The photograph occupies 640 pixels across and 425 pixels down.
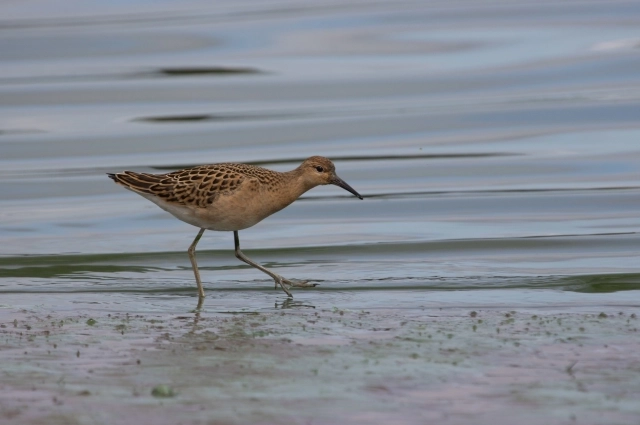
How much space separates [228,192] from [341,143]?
7.72 metres

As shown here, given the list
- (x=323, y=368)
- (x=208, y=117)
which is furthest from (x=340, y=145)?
(x=323, y=368)

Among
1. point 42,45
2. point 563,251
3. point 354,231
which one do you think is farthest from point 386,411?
point 42,45

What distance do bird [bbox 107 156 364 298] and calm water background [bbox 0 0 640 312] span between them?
2.04 feet

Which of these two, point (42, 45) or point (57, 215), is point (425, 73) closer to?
point (42, 45)

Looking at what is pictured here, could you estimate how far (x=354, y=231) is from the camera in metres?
13.8

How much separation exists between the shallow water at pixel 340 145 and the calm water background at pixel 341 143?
0.05 m

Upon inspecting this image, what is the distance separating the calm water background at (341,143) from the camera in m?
11.2

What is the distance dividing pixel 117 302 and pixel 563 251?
15.9ft

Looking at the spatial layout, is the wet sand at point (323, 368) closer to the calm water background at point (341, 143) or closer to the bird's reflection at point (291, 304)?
the bird's reflection at point (291, 304)

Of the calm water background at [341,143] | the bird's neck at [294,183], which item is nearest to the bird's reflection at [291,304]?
the calm water background at [341,143]

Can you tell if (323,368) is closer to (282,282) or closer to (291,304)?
(291,304)

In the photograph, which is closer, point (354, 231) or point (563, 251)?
point (563, 251)

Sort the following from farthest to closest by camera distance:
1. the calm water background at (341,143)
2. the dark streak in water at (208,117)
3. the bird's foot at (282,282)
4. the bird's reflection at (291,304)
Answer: the dark streak in water at (208,117), the calm water background at (341,143), the bird's foot at (282,282), the bird's reflection at (291,304)

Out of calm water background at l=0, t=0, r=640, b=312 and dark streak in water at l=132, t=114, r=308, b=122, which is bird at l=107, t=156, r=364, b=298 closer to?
calm water background at l=0, t=0, r=640, b=312
